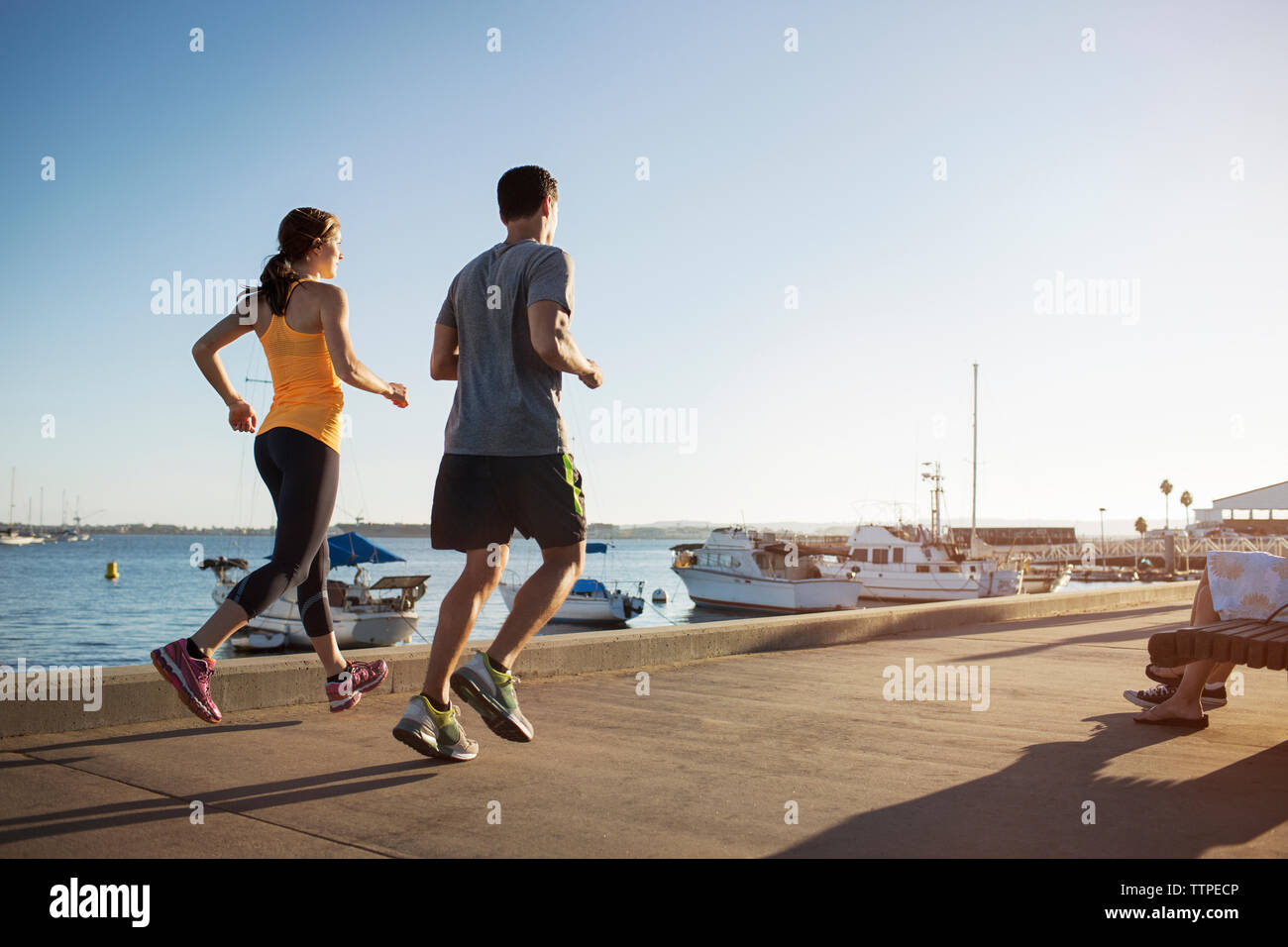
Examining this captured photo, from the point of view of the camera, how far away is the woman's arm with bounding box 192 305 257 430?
4152mm

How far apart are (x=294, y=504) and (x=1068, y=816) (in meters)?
2.96

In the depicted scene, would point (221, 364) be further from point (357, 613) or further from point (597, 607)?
point (597, 607)

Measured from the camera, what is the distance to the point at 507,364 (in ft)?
12.5

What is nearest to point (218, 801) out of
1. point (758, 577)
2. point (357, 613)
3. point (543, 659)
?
point (543, 659)

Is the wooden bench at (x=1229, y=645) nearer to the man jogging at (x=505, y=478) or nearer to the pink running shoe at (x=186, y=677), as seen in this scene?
the man jogging at (x=505, y=478)

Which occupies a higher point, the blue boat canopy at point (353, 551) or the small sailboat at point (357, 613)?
the blue boat canopy at point (353, 551)

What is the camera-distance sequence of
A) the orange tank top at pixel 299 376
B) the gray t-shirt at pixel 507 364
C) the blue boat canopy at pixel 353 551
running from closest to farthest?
the gray t-shirt at pixel 507 364 → the orange tank top at pixel 299 376 → the blue boat canopy at pixel 353 551

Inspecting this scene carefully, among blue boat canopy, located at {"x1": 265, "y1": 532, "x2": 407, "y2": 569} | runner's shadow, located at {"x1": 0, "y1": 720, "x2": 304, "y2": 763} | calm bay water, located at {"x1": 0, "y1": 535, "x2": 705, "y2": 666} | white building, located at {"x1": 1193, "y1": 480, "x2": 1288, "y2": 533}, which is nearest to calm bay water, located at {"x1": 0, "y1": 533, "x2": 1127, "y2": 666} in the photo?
calm bay water, located at {"x1": 0, "y1": 535, "x2": 705, "y2": 666}

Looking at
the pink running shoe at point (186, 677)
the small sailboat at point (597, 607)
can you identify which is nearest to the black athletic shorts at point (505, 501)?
the pink running shoe at point (186, 677)

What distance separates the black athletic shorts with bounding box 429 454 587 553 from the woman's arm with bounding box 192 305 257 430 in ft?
3.50

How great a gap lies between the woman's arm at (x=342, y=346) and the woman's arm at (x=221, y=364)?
35 cm

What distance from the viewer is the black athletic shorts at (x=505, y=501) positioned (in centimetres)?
372
